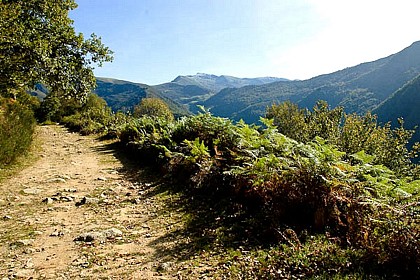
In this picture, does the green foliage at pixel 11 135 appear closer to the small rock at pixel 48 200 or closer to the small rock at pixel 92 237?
the small rock at pixel 48 200

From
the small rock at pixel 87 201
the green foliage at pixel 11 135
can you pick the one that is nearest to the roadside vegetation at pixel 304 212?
the small rock at pixel 87 201

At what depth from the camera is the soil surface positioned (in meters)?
4.02

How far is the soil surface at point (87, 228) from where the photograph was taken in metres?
4.02

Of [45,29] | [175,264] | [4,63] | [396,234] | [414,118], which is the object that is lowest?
[414,118]

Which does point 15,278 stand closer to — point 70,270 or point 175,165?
point 70,270

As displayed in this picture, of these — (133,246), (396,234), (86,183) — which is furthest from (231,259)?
(86,183)

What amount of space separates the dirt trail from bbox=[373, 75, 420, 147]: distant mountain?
104078 mm

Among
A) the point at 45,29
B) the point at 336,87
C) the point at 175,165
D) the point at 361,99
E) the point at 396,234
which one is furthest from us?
the point at 336,87

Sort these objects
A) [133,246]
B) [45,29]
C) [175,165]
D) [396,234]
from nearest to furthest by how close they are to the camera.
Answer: [396,234] → [133,246] → [175,165] → [45,29]

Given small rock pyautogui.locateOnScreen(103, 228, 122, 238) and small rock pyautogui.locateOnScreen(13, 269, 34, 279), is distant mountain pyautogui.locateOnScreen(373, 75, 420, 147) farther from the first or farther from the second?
small rock pyautogui.locateOnScreen(13, 269, 34, 279)

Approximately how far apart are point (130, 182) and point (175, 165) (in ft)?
4.71

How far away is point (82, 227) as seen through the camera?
551 cm

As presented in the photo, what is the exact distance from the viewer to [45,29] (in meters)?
11.7

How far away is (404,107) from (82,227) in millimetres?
115238
